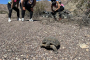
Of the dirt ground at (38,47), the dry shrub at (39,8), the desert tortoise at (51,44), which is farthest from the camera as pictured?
the dry shrub at (39,8)

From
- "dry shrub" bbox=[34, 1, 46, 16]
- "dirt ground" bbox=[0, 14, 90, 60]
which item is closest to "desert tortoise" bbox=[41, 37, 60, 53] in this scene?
"dirt ground" bbox=[0, 14, 90, 60]

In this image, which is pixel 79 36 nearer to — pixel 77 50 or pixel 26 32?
pixel 77 50

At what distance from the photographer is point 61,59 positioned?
1.95m

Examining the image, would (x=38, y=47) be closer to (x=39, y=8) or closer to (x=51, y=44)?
(x=51, y=44)

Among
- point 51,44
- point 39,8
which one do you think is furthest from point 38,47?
point 39,8

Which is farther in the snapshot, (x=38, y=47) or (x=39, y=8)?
(x=39, y=8)

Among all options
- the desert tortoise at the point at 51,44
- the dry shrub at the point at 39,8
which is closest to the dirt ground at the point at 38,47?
the desert tortoise at the point at 51,44

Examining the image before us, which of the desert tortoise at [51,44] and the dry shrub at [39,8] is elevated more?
the dry shrub at [39,8]

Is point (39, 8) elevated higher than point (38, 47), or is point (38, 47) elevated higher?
point (39, 8)

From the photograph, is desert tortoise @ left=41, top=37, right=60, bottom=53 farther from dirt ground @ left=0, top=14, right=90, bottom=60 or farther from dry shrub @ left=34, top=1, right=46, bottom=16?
dry shrub @ left=34, top=1, right=46, bottom=16

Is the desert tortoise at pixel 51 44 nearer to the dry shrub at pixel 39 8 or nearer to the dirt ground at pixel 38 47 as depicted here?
the dirt ground at pixel 38 47

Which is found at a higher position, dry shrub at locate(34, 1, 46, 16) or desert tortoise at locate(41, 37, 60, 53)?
dry shrub at locate(34, 1, 46, 16)

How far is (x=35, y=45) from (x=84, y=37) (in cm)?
155

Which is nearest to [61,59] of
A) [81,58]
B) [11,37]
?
[81,58]
